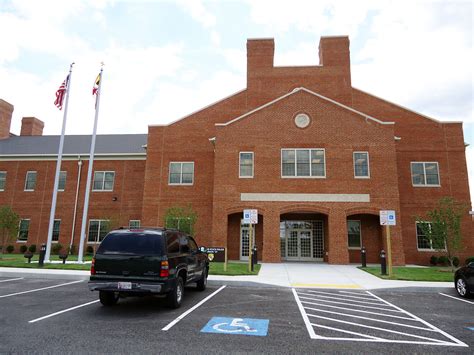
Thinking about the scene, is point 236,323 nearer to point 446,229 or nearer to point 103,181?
point 446,229

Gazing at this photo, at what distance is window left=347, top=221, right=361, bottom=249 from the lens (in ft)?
73.0

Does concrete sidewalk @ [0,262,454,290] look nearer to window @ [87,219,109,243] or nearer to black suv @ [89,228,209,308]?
black suv @ [89,228,209,308]

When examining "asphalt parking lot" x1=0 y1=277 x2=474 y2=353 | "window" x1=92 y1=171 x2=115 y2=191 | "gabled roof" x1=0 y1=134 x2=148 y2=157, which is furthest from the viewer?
"gabled roof" x1=0 y1=134 x2=148 y2=157

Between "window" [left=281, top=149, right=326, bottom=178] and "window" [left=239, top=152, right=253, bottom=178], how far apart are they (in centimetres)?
215

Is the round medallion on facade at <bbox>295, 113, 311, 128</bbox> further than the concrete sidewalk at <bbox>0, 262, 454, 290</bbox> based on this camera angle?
Yes

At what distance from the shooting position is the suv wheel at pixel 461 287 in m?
10.7

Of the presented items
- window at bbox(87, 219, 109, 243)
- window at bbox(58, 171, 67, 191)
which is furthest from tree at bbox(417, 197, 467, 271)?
window at bbox(58, 171, 67, 191)

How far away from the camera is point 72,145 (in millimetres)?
31625

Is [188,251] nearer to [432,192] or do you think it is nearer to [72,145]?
[432,192]

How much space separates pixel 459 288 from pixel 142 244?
416 inches

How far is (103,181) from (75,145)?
243 inches

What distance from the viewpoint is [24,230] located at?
28.2m

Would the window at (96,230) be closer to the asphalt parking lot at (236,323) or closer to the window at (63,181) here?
the window at (63,181)

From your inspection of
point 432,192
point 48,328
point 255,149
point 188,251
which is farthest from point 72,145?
point 432,192
